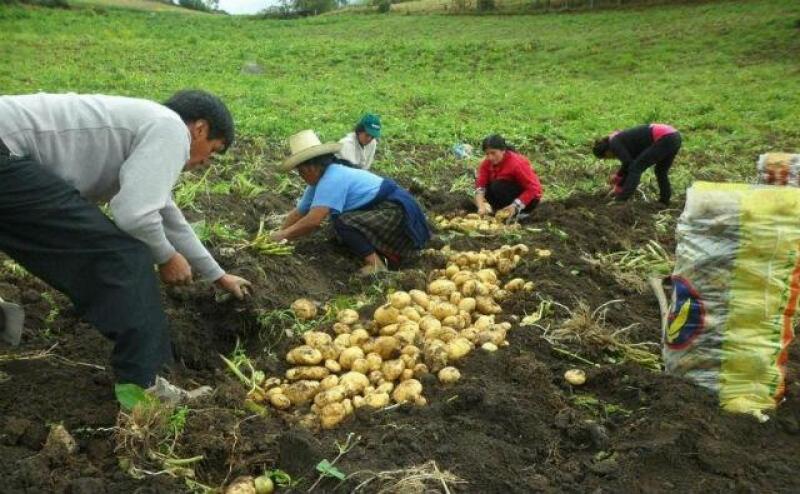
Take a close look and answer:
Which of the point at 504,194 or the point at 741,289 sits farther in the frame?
the point at 504,194

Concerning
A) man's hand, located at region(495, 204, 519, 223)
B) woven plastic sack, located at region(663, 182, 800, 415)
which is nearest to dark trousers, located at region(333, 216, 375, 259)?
man's hand, located at region(495, 204, 519, 223)

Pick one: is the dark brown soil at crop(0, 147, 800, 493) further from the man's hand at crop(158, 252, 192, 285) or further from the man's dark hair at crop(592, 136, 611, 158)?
the man's dark hair at crop(592, 136, 611, 158)

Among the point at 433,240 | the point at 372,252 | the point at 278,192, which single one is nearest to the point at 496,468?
the point at 372,252

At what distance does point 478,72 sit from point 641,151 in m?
13.2

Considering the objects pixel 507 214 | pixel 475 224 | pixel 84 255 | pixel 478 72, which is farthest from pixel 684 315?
pixel 478 72

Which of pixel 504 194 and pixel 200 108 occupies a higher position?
pixel 200 108

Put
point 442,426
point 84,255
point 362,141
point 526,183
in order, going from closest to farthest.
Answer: point 84,255
point 442,426
point 526,183
point 362,141

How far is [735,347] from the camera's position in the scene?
2844 mm

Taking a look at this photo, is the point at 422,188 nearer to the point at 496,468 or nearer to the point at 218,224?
the point at 218,224

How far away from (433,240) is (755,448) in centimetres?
293

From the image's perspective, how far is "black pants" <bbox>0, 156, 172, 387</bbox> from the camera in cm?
258

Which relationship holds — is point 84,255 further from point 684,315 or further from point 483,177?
point 483,177

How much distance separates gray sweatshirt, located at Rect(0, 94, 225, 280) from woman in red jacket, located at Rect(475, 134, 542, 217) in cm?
371

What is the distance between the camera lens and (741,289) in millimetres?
2822
